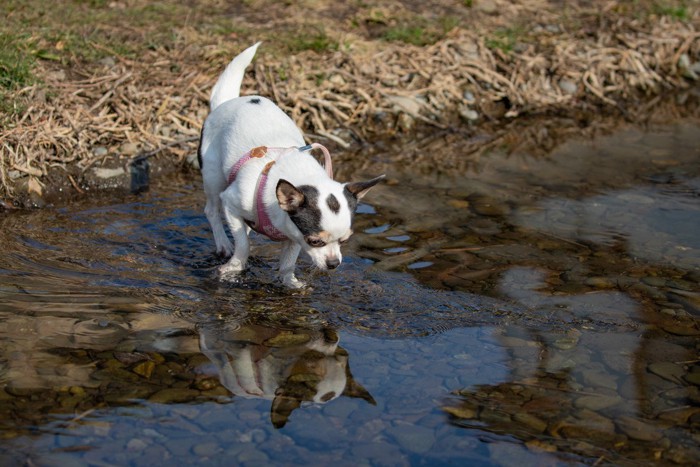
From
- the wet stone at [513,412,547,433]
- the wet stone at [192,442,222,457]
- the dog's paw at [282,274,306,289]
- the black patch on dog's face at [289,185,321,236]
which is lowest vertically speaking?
the wet stone at [513,412,547,433]

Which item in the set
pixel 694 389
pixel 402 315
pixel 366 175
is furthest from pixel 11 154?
pixel 694 389

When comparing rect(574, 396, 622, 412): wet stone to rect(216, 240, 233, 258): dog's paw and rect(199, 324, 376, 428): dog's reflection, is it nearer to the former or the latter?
rect(199, 324, 376, 428): dog's reflection

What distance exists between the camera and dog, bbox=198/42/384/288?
5.32m

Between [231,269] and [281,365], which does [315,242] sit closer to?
[281,365]

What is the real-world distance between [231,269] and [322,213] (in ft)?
3.67

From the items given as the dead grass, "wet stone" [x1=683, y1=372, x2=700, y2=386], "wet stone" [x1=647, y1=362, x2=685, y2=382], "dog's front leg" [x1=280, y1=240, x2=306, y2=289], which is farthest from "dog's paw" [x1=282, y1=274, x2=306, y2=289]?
the dead grass

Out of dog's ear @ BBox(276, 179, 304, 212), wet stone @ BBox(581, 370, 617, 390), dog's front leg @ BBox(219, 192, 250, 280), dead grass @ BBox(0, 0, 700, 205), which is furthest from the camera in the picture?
dead grass @ BBox(0, 0, 700, 205)

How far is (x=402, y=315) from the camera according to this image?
18.3 feet

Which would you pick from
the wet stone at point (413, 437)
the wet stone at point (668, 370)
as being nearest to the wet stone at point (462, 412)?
the wet stone at point (413, 437)

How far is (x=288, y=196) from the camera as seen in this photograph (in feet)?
17.3

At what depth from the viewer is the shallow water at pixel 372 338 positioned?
13.9ft

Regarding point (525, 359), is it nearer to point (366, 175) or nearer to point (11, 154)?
point (366, 175)

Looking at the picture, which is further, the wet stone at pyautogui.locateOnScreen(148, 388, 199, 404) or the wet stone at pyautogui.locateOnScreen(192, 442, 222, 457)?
the wet stone at pyautogui.locateOnScreen(148, 388, 199, 404)

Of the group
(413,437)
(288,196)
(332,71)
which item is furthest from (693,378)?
(332,71)
